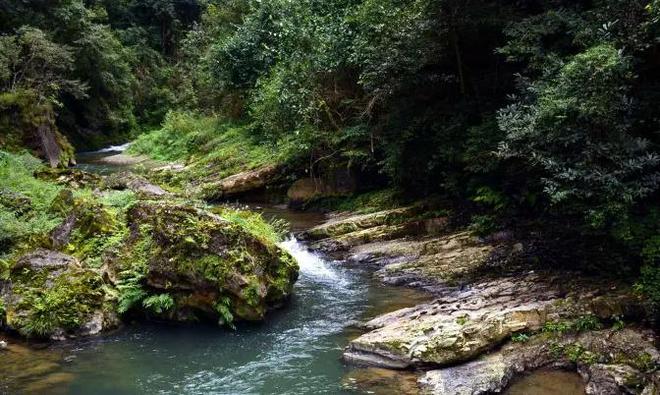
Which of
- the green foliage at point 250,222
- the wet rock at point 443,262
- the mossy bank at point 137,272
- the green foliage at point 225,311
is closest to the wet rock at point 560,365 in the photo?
the wet rock at point 443,262

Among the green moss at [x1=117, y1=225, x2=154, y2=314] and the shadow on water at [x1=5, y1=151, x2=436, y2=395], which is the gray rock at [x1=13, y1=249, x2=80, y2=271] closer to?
the green moss at [x1=117, y1=225, x2=154, y2=314]

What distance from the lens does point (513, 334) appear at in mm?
7922

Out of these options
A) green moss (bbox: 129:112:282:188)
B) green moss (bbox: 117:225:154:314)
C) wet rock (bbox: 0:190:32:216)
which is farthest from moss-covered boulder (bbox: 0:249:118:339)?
green moss (bbox: 129:112:282:188)

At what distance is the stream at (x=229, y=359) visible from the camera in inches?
288

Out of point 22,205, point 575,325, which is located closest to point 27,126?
point 22,205

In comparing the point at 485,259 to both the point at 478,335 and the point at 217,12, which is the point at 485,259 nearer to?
the point at 478,335

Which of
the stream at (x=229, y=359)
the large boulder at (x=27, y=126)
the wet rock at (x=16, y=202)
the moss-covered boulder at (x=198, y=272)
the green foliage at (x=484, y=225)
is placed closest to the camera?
the stream at (x=229, y=359)

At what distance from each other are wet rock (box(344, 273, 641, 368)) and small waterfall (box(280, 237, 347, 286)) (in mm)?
2651

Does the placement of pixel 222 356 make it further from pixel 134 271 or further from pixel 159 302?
pixel 134 271

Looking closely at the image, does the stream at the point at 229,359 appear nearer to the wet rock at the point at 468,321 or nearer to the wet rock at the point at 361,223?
the wet rock at the point at 468,321

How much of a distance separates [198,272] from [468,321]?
4368mm

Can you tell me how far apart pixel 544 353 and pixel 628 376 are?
3.47 feet

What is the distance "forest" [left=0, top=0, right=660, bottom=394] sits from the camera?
8.16 metres

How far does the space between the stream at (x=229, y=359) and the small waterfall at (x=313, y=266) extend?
105 centimetres
